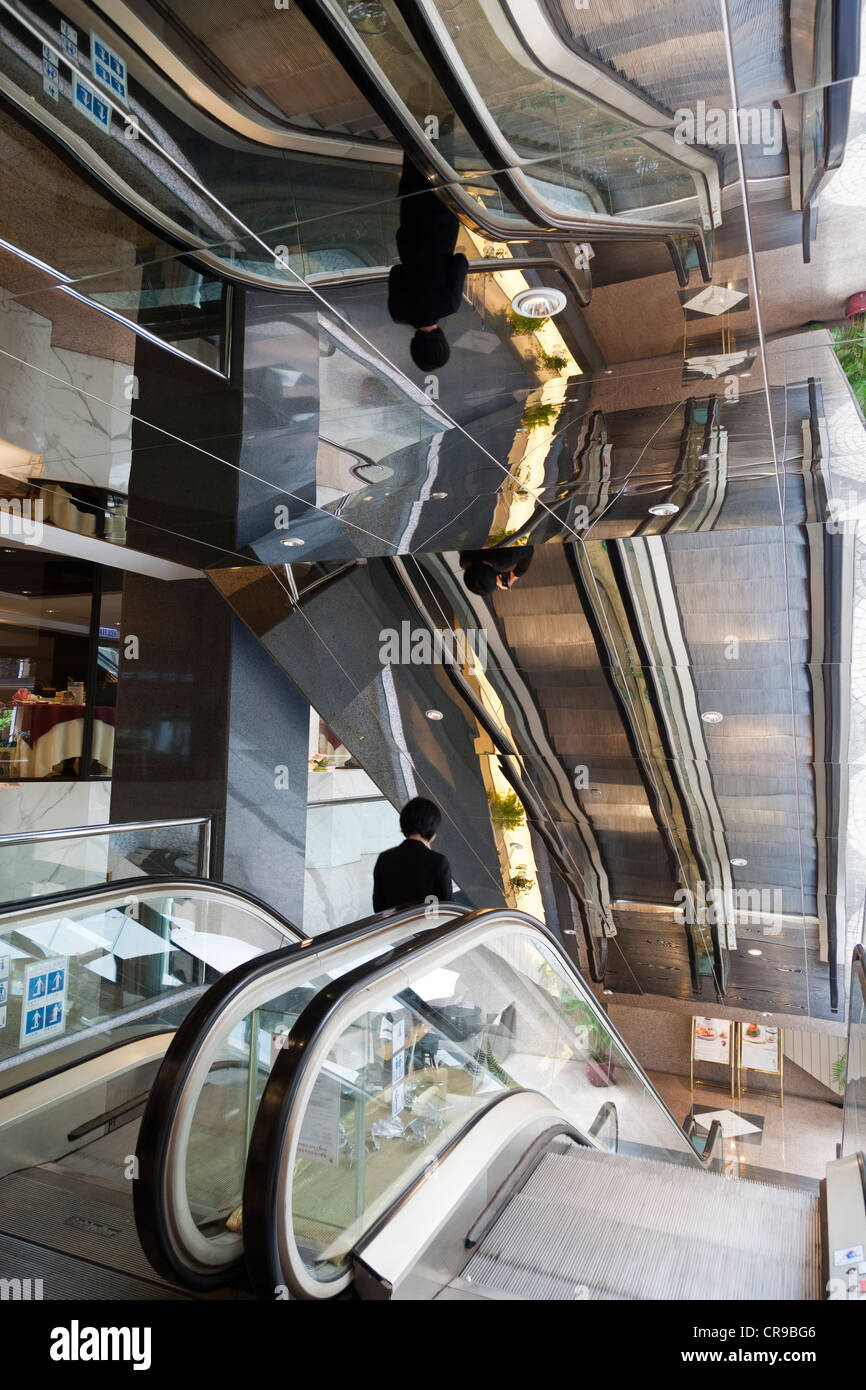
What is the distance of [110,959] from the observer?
14.0 feet

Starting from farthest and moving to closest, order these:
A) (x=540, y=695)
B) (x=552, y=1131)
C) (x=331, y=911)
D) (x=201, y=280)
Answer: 1. (x=331, y=911)
2. (x=540, y=695)
3. (x=552, y=1131)
4. (x=201, y=280)

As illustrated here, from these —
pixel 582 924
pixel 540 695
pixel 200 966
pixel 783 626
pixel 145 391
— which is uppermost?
pixel 145 391

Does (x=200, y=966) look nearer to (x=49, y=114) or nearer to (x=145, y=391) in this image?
(x=145, y=391)

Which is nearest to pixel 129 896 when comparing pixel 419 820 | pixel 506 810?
pixel 419 820

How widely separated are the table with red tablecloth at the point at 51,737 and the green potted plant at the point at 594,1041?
572cm

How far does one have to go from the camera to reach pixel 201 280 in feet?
10.2

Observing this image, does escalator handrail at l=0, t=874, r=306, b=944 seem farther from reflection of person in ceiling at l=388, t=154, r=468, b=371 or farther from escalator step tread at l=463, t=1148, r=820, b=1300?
reflection of person in ceiling at l=388, t=154, r=468, b=371

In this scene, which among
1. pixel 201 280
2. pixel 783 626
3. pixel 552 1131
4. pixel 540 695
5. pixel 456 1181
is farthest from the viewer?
pixel 540 695

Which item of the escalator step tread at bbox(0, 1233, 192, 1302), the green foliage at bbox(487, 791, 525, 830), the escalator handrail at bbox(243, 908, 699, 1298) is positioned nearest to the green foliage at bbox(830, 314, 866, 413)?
the escalator handrail at bbox(243, 908, 699, 1298)

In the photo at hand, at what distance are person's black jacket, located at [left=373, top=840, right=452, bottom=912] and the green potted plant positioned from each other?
39.7 inches

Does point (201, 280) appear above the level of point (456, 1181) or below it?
above

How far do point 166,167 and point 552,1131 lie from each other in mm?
4008

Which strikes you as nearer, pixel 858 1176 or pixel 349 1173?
pixel 349 1173
